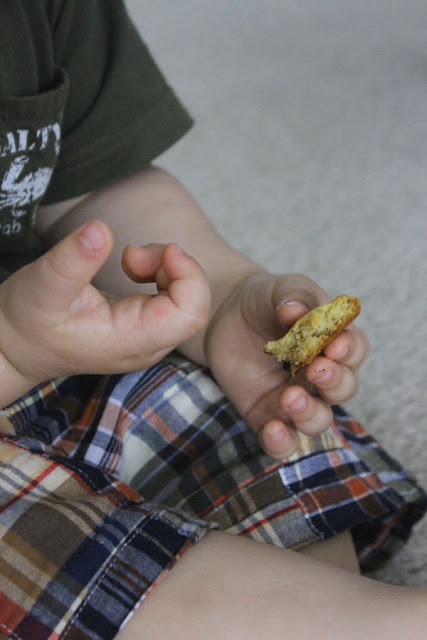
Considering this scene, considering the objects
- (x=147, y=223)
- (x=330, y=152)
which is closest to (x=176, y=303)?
(x=147, y=223)

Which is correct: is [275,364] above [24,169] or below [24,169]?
below

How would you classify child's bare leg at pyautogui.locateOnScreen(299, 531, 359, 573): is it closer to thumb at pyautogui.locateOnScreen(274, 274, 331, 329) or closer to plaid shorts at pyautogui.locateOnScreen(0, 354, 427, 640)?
plaid shorts at pyautogui.locateOnScreen(0, 354, 427, 640)

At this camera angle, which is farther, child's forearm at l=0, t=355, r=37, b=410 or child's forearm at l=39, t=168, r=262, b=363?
child's forearm at l=39, t=168, r=262, b=363

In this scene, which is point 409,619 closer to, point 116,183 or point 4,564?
point 4,564

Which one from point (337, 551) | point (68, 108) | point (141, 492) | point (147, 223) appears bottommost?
point (337, 551)

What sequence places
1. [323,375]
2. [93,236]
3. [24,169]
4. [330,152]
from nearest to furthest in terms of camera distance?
1. [93,236]
2. [323,375]
3. [24,169]
4. [330,152]

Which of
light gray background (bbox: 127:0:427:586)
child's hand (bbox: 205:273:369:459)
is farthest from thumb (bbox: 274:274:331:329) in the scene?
light gray background (bbox: 127:0:427:586)

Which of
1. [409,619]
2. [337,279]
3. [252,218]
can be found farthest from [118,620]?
[252,218]

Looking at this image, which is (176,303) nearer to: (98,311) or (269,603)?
(98,311)

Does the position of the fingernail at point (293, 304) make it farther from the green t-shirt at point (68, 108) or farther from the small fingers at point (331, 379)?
the green t-shirt at point (68, 108)
